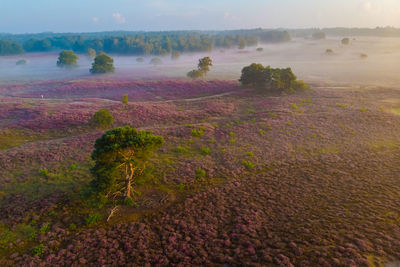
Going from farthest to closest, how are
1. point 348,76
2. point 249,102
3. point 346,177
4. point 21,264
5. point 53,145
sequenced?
point 348,76 < point 249,102 < point 53,145 < point 346,177 < point 21,264

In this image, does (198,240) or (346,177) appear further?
(346,177)

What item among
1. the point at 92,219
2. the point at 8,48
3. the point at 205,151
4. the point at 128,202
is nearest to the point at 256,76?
the point at 205,151

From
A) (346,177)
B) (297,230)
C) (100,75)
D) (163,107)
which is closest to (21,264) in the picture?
(297,230)

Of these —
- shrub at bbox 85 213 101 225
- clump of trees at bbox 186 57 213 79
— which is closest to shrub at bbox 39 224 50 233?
shrub at bbox 85 213 101 225

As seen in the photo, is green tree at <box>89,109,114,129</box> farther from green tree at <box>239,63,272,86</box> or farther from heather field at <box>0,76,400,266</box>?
green tree at <box>239,63,272,86</box>

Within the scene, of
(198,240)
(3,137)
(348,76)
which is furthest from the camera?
(348,76)

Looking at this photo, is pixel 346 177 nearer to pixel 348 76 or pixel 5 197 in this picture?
pixel 5 197

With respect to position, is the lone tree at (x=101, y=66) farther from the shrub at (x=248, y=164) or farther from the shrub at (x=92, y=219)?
the shrub at (x=92, y=219)
